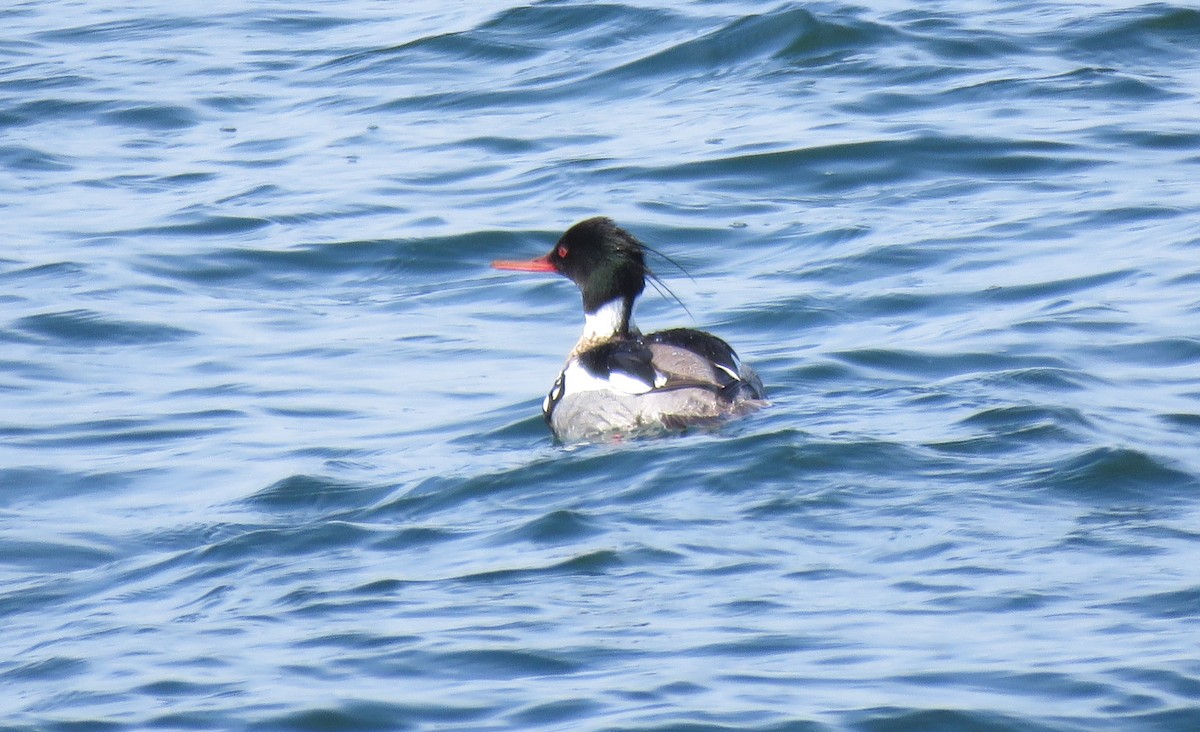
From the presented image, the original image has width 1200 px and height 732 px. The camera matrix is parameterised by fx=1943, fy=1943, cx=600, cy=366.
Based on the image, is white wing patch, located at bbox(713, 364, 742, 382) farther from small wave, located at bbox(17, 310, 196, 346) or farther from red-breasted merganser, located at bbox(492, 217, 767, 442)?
small wave, located at bbox(17, 310, 196, 346)

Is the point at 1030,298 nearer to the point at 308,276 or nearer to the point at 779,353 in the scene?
the point at 779,353

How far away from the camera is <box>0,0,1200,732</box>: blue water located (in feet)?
18.7

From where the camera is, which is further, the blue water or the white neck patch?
the white neck patch

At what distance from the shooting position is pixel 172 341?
1079 centimetres

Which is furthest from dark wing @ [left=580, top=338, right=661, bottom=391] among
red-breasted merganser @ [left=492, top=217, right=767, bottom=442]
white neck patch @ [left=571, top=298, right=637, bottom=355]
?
white neck patch @ [left=571, top=298, right=637, bottom=355]

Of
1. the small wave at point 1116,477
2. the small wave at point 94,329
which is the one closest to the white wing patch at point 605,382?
the small wave at point 1116,477

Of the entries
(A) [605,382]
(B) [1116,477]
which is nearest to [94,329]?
(A) [605,382]

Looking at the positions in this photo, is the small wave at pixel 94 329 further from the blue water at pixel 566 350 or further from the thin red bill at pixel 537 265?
the thin red bill at pixel 537 265

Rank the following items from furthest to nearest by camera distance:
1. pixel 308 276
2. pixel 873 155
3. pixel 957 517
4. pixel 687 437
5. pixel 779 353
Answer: pixel 873 155 < pixel 308 276 < pixel 779 353 < pixel 687 437 < pixel 957 517

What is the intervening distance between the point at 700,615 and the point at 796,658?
474mm

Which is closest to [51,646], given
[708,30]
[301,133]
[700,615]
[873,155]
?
[700,615]

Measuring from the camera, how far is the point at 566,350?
10.5 meters

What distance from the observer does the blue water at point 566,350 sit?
5707 mm

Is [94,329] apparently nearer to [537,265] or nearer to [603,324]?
[537,265]
